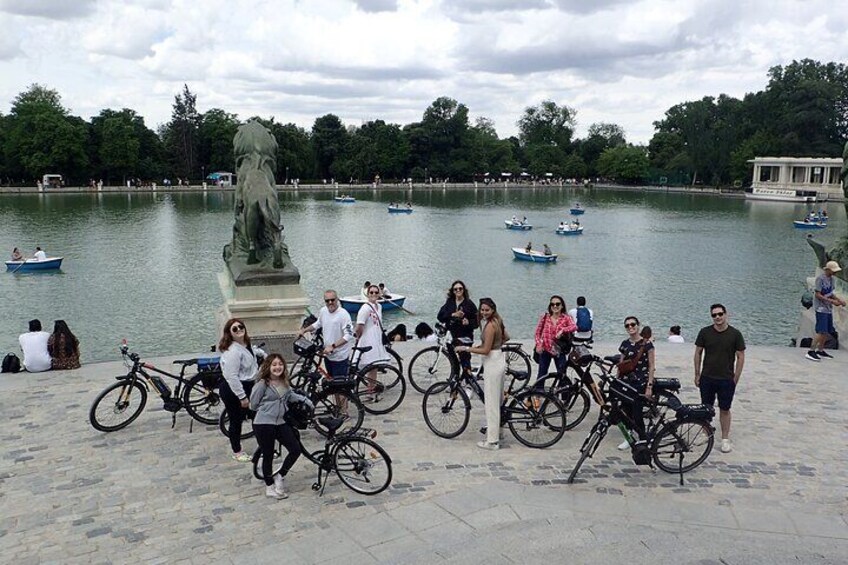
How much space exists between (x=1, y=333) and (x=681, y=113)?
11305 centimetres

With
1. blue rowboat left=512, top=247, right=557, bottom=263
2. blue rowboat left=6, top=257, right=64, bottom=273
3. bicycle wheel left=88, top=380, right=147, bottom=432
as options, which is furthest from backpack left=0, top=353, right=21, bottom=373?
blue rowboat left=512, top=247, right=557, bottom=263

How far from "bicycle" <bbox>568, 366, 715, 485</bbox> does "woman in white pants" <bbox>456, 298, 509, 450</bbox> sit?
1.08 m

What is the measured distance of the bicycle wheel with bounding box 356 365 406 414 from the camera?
9826mm

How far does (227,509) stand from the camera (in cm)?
699

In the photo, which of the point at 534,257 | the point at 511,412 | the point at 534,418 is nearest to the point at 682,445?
the point at 534,418

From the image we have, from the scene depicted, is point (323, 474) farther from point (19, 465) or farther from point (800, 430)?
point (800, 430)

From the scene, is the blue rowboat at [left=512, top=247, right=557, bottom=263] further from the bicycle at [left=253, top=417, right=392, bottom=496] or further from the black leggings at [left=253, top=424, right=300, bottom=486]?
the black leggings at [left=253, top=424, right=300, bottom=486]

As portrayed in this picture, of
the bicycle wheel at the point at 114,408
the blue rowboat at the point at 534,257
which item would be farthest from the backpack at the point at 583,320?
the blue rowboat at the point at 534,257

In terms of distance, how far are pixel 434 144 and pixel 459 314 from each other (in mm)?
104287

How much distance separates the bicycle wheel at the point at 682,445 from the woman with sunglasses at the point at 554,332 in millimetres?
2063

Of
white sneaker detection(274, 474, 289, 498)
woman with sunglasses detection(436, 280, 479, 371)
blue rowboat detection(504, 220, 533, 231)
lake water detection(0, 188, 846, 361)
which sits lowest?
lake water detection(0, 188, 846, 361)

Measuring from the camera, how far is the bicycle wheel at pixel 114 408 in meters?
8.92

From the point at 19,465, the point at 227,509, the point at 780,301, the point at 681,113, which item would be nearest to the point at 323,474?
the point at 227,509

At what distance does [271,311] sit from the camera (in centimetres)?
1233
